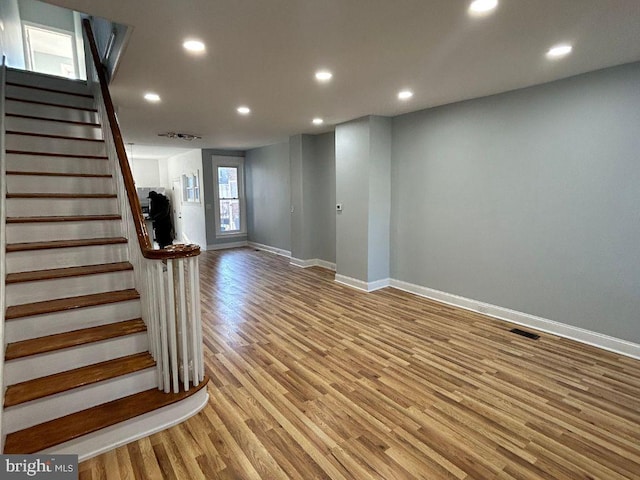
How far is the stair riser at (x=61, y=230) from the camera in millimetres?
2582

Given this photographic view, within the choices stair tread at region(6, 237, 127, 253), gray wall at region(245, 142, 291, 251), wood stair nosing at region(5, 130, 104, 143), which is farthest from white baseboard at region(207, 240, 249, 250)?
stair tread at region(6, 237, 127, 253)

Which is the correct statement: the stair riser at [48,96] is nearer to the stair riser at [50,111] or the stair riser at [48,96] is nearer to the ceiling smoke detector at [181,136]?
the stair riser at [50,111]

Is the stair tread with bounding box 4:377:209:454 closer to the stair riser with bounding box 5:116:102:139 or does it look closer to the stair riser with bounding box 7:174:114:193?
the stair riser with bounding box 7:174:114:193

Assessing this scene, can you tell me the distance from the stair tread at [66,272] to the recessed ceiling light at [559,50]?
3.67 meters

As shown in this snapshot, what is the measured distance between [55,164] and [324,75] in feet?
8.90

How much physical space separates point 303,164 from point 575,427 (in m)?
5.26

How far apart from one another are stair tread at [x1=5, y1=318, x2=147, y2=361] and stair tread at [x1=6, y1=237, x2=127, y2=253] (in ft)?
2.41

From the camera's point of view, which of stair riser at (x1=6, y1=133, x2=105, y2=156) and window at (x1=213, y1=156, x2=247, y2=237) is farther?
window at (x1=213, y1=156, x2=247, y2=237)

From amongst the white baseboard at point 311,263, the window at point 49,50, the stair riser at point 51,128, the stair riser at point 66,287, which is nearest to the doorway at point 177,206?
the window at point 49,50

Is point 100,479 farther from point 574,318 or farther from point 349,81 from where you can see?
point 574,318

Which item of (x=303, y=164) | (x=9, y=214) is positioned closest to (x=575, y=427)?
(x=9, y=214)

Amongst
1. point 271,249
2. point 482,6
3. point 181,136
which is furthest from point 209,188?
point 482,6

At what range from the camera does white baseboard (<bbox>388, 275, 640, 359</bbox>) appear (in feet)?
9.63

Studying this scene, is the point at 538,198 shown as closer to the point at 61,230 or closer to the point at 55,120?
the point at 61,230
